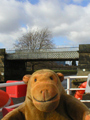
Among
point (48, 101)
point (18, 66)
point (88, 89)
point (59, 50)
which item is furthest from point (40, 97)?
point (18, 66)

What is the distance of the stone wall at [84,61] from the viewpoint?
16.6 metres

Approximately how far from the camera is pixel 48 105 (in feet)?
5.27

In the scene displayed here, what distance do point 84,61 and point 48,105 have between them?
16.0m

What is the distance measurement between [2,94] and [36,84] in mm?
2239

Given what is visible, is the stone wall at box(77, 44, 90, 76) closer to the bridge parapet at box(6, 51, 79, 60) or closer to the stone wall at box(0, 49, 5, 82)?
the bridge parapet at box(6, 51, 79, 60)

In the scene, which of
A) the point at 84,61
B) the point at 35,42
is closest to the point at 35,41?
the point at 35,42

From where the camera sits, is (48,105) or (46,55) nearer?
(48,105)

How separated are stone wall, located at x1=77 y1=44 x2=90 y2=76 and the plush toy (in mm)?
15170

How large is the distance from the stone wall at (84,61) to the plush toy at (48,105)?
15.2 meters

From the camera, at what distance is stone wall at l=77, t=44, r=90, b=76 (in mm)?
16597

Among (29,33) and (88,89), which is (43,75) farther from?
(29,33)

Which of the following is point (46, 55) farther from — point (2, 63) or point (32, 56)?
point (2, 63)

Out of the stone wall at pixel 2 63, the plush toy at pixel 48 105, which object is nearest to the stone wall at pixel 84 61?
the stone wall at pixel 2 63

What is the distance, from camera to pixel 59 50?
21.0 metres
